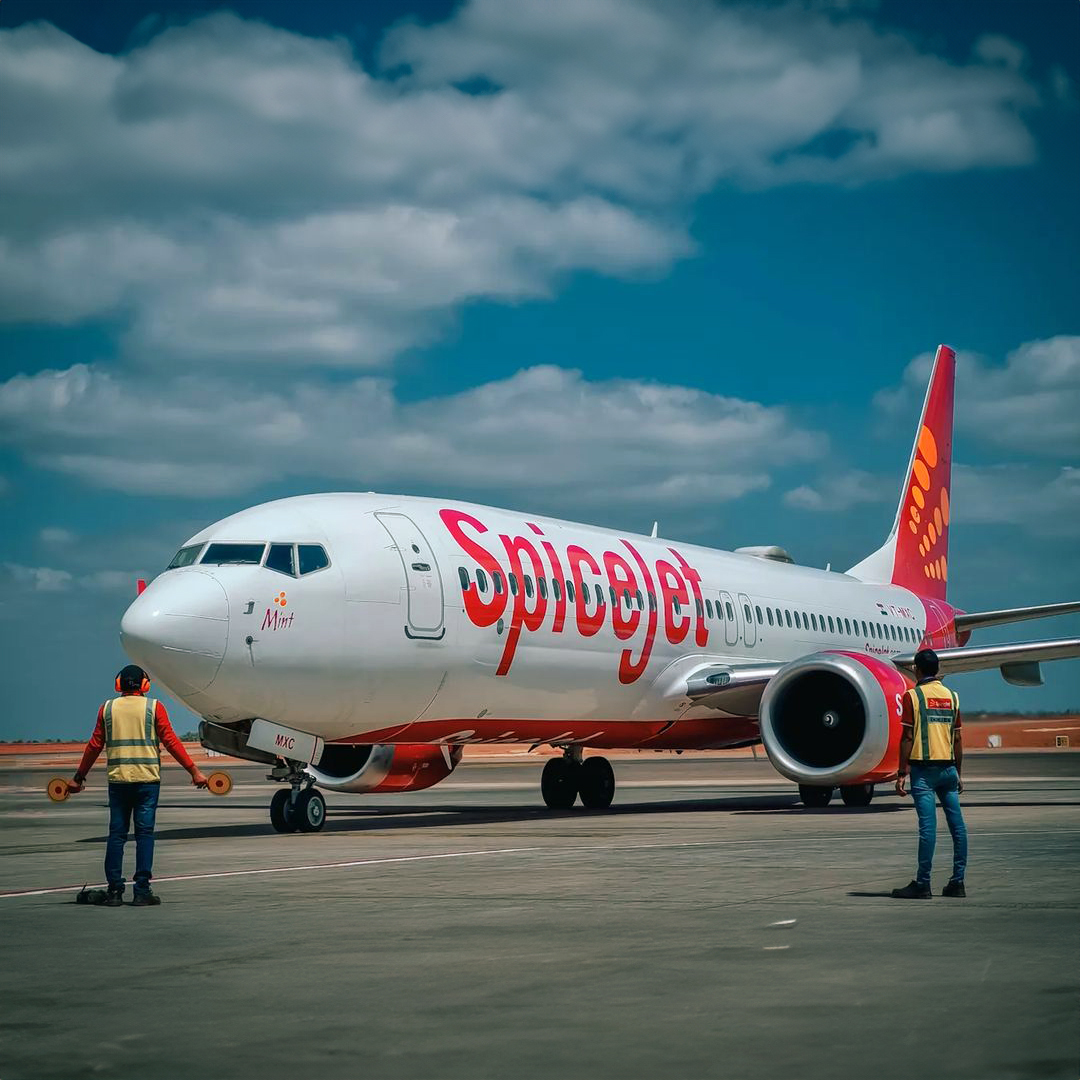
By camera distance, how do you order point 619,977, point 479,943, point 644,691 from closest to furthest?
point 619,977
point 479,943
point 644,691

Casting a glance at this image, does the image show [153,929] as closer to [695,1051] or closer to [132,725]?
[132,725]

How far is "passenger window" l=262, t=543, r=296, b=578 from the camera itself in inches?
657

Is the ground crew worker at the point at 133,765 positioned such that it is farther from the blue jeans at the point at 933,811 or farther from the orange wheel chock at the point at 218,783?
the blue jeans at the point at 933,811

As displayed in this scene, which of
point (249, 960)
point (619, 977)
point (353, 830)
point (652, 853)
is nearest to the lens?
point (619, 977)

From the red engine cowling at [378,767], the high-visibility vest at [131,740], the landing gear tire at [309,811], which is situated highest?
the high-visibility vest at [131,740]

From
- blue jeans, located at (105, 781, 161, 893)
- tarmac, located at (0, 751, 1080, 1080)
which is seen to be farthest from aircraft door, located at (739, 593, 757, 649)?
blue jeans, located at (105, 781, 161, 893)

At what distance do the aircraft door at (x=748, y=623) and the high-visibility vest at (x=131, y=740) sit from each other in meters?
15.2

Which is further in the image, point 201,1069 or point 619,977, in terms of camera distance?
point 619,977

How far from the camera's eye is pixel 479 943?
798 cm

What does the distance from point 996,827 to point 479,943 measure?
32.1ft

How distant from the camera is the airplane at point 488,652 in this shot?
16297 mm

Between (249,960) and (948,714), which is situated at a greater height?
(948,714)

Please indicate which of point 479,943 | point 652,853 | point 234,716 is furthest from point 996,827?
point 479,943

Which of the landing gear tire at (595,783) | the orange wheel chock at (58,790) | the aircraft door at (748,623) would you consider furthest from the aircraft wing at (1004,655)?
the orange wheel chock at (58,790)
